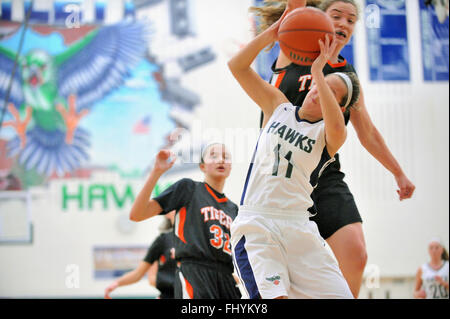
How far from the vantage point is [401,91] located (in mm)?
7801

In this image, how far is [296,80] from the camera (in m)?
2.82

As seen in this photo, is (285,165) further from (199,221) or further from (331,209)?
(199,221)

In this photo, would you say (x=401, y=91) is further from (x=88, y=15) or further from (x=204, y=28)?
(x=88, y=15)

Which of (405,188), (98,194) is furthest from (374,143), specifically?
(98,194)

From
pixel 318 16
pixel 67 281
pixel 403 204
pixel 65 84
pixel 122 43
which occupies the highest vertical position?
pixel 122 43

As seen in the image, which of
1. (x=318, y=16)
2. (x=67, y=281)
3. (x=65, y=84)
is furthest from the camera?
(x=65, y=84)

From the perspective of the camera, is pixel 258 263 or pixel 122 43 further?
pixel 122 43

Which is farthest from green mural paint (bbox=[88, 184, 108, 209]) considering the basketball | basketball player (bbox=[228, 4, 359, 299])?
the basketball

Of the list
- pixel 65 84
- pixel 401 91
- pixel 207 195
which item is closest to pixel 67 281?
pixel 65 84

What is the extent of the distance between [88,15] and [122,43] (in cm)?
69

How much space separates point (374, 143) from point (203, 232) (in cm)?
117

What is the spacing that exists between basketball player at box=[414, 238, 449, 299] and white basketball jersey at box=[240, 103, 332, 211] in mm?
4598

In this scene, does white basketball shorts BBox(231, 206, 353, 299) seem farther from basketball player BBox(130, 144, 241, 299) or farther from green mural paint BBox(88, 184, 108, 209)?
green mural paint BBox(88, 184, 108, 209)
